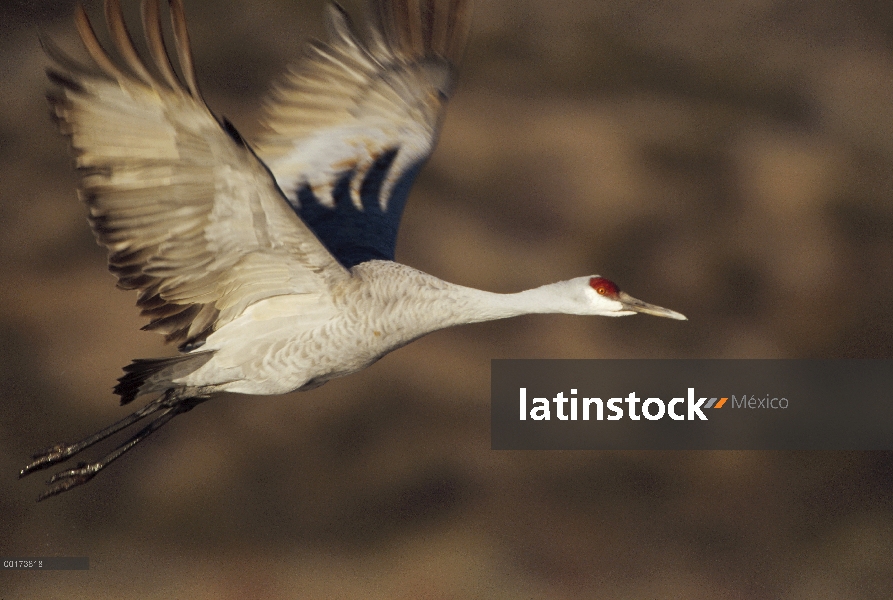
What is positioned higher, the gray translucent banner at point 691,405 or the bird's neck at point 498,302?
the bird's neck at point 498,302

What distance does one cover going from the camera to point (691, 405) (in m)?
9.50

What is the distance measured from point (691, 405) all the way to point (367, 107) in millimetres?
5838

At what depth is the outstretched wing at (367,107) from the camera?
15.2ft

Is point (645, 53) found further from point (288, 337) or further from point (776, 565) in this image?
point (288, 337)

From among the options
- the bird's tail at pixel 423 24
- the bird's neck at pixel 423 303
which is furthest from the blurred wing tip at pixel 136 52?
the bird's tail at pixel 423 24

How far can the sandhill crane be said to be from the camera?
3062 mm

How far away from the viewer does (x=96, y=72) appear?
3029 mm

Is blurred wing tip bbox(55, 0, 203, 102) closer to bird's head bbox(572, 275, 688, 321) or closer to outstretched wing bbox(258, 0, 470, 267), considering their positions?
outstretched wing bbox(258, 0, 470, 267)

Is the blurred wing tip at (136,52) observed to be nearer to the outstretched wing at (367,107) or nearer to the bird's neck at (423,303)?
the bird's neck at (423,303)

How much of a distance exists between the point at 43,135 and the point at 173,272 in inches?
275

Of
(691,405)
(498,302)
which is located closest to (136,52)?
(498,302)

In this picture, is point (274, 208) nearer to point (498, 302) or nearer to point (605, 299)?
point (498, 302)

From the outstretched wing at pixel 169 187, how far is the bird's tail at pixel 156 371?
0.75 ft

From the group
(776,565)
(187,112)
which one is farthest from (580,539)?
(187,112)
